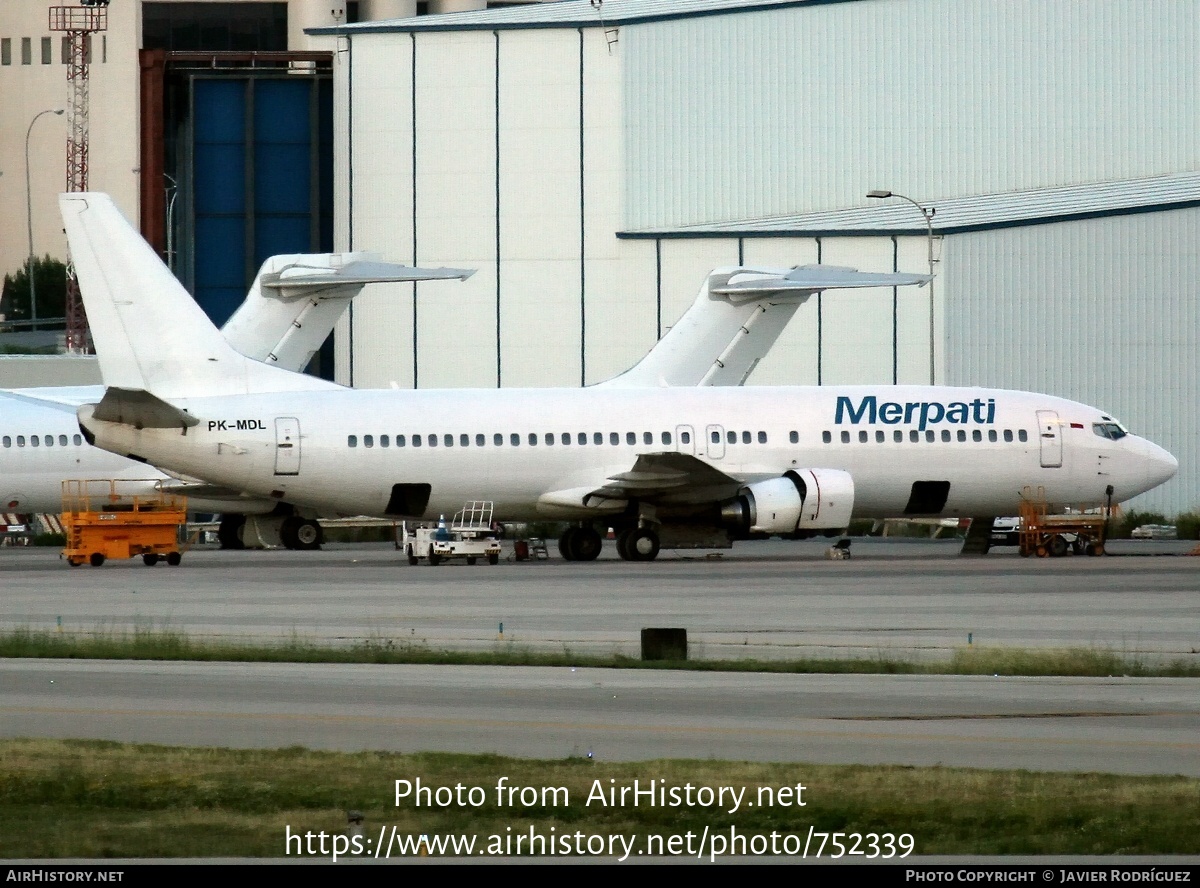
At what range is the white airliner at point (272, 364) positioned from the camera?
4884 cm

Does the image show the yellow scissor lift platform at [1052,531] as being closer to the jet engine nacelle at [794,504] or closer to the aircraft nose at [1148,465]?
the aircraft nose at [1148,465]

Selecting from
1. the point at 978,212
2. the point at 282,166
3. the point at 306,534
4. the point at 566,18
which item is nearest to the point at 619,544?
the point at 306,534

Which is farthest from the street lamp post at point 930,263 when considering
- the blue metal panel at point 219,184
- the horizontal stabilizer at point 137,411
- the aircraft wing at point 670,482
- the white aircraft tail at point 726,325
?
the blue metal panel at point 219,184

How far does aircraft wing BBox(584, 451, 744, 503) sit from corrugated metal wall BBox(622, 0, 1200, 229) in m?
29.1

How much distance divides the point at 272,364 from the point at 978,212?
28.8m

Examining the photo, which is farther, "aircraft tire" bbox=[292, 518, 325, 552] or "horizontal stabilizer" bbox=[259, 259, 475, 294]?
"horizontal stabilizer" bbox=[259, 259, 475, 294]

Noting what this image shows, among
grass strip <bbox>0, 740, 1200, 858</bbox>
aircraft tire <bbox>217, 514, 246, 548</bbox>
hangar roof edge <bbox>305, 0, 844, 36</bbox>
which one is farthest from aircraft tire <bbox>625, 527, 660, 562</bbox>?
hangar roof edge <bbox>305, 0, 844, 36</bbox>

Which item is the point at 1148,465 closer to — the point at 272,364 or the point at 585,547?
the point at 585,547

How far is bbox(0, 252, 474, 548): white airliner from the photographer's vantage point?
48.8 m

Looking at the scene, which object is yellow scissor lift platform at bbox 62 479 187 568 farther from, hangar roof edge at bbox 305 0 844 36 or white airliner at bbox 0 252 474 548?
hangar roof edge at bbox 305 0 844 36

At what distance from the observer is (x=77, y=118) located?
437ft

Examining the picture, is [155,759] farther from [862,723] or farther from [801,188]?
[801,188]

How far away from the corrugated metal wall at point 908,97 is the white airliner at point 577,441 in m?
27.2

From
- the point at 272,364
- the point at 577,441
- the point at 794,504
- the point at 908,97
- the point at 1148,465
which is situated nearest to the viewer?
the point at 794,504
